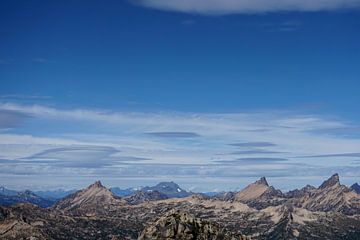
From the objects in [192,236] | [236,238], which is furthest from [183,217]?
[236,238]

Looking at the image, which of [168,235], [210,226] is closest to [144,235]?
[168,235]

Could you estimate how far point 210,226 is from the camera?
83.2 meters

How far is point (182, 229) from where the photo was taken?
262 feet

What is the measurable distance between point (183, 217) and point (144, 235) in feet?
22.2

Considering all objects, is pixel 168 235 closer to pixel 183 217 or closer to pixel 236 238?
pixel 183 217

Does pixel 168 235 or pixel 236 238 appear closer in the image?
pixel 168 235

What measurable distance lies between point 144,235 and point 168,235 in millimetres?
3606

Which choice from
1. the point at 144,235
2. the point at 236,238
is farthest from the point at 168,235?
the point at 236,238

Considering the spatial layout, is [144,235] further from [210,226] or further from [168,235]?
[210,226]

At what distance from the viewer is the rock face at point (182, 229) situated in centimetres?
7881

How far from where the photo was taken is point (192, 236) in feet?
A: 264

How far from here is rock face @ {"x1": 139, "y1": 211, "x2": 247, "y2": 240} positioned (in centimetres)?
7881

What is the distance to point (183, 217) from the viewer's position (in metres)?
81.6

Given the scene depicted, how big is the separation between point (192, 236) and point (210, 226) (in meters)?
4.18
